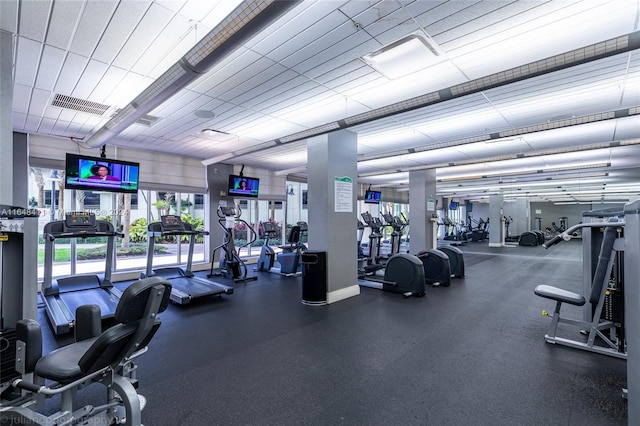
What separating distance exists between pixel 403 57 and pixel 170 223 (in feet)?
15.9

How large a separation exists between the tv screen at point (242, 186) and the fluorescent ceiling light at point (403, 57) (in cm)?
524

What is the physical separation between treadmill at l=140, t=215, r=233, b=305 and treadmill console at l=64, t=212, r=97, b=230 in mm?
927

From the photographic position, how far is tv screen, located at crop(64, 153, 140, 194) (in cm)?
509

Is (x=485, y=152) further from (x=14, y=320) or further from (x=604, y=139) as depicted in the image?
(x=14, y=320)

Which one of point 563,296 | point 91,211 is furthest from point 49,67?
point 563,296

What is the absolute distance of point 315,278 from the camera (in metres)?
4.93

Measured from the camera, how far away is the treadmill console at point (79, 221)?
15.3 ft

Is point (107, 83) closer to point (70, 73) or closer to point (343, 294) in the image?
point (70, 73)

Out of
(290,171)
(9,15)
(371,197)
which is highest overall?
(9,15)

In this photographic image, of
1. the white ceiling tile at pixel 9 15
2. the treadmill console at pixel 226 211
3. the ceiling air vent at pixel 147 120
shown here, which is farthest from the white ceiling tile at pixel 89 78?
the treadmill console at pixel 226 211

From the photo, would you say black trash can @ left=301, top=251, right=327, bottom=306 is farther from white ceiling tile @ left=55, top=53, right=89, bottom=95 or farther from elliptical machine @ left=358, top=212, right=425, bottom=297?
white ceiling tile @ left=55, top=53, right=89, bottom=95

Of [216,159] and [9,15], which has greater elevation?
[9,15]

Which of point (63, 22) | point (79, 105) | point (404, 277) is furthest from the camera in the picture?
point (404, 277)

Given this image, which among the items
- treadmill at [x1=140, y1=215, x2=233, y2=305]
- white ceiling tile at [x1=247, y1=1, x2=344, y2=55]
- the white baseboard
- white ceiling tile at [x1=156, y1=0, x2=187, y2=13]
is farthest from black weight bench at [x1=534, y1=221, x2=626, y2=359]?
treadmill at [x1=140, y1=215, x2=233, y2=305]
